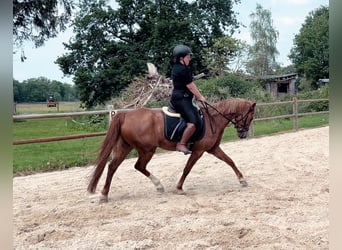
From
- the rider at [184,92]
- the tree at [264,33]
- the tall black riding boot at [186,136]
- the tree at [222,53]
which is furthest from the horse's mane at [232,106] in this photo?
the tree at [264,33]

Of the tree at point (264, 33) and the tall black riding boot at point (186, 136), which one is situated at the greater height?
the tree at point (264, 33)

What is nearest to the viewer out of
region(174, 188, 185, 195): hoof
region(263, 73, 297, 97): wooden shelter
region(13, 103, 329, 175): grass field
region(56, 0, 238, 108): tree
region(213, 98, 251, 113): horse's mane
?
region(174, 188, 185, 195): hoof

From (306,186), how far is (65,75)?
19.2m

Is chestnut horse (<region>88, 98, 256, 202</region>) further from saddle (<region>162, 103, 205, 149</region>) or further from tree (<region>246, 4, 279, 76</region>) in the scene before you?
tree (<region>246, 4, 279, 76</region>)

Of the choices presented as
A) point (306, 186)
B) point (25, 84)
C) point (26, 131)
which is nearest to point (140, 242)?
point (25, 84)

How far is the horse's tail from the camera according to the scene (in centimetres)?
331

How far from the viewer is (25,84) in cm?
173

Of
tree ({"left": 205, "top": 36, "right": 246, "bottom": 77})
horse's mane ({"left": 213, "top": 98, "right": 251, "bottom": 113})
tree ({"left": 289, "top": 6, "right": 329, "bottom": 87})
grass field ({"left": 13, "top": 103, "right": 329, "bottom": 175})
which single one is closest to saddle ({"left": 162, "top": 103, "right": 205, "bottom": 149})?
horse's mane ({"left": 213, "top": 98, "right": 251, "bottom": 113})

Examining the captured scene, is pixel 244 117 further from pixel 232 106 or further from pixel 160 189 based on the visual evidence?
pixel 160 189

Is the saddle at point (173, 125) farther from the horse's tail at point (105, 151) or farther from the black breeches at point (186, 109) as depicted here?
the horse's tail at point (105, 151)

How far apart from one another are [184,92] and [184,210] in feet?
3.44

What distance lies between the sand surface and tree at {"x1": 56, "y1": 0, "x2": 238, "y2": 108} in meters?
12.7

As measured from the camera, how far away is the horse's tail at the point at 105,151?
3313 mm

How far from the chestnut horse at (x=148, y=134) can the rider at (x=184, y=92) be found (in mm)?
184
